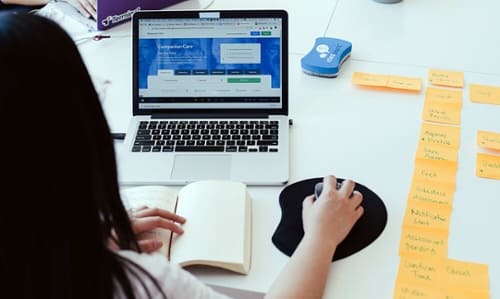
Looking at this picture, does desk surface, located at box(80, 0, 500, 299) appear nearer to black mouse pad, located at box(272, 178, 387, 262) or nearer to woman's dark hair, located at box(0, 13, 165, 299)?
black mouse pad, located at box(272, 178, 387, 262)

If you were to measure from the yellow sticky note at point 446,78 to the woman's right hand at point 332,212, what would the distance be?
0.47 metres

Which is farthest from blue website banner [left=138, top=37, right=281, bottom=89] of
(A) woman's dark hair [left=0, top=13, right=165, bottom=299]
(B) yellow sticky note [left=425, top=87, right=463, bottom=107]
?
(A) woman's dark hair [left=0, top=13, right=165, bottom=299]

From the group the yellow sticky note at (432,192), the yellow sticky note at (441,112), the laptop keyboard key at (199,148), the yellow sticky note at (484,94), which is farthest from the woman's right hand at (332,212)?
the yellow sticky note at (484,94)

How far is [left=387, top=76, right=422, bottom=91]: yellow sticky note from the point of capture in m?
1.33

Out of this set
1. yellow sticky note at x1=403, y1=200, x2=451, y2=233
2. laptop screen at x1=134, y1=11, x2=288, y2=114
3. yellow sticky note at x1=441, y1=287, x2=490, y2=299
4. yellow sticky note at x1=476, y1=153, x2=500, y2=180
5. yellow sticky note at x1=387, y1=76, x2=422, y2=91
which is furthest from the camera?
yellow sticky note at x1=387, y1=76, x2=422, y2=91

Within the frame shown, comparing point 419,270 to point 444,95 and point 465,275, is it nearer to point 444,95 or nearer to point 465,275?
point 465,275

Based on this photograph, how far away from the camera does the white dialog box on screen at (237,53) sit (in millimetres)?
1201

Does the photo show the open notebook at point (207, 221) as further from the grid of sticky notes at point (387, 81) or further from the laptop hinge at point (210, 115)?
the grid of sticky notes at point (387, 81)

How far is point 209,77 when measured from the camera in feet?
3.96

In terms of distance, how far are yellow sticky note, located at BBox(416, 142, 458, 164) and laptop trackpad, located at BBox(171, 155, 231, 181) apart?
1.19ft

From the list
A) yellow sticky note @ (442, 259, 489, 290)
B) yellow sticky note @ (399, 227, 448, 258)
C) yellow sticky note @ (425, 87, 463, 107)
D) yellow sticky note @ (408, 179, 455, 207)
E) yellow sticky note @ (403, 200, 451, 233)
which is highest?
yellow sticky note @ (425, 87, 463, 107)

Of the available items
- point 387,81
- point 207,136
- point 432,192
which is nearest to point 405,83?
point 387,81

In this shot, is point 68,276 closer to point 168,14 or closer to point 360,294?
point 360,294

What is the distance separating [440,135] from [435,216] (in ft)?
0.80
